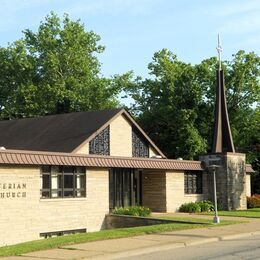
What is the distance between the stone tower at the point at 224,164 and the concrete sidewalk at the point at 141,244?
12.9 m

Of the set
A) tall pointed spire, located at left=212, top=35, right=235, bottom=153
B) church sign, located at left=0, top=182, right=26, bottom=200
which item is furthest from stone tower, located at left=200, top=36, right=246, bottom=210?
church sign, located at left=0, top=182, right=26, bottom=200

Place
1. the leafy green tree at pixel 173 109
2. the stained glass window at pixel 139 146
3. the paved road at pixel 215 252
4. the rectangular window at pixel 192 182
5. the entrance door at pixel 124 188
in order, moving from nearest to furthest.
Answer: the paved road at pixel 215 252, the entrance door at pixel 124 188, the rectangular window at pixel 192 182, the stained glass window at pixel 139 146, the leafy green tree at pixel 173 109

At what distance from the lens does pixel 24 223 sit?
21.7 metres

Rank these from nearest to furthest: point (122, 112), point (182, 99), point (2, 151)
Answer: point (2, 151)
point (122, 112)
point (182, 99)

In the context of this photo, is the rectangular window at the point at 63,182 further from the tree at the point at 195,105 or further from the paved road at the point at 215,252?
the tree at the point at 195,105

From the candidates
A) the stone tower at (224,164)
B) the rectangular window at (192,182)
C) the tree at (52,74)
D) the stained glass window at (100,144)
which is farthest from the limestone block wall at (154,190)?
the tree at (52,74)

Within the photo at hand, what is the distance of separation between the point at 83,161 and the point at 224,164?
39.1ft

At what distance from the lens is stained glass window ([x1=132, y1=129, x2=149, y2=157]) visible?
108 feet

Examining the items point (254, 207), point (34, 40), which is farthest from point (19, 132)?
point (34, 40)

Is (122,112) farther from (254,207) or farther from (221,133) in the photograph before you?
(254,207)

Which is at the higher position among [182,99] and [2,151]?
[182,99]

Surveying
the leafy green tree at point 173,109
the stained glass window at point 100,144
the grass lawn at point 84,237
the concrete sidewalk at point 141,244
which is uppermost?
the leafy green tree at point 173,109

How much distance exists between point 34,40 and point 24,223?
40470mm

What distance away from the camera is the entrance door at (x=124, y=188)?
93.0ft
